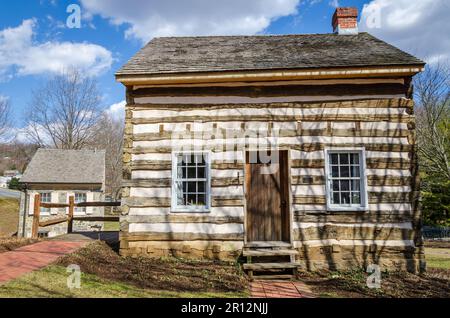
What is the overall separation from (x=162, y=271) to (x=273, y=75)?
4998 mm

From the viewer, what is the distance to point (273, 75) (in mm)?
7227

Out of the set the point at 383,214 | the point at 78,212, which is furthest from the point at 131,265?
the point at 78,212

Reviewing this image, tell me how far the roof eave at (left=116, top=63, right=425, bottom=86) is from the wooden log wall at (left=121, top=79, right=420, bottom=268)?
26cm

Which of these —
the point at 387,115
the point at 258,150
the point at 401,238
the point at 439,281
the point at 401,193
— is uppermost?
the point at 387,115

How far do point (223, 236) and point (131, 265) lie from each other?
6.90 feet

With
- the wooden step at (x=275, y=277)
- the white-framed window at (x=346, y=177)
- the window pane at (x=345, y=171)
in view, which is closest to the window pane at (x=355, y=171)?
the white-framed window at (x=346, y=177)

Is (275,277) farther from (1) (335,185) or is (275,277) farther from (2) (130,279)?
(2) (130,279)

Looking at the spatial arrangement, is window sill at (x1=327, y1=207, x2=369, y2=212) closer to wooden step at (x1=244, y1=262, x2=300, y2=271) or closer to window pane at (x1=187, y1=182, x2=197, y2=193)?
wooden step at (x1=244, y1=262, x2=300, y2=271)

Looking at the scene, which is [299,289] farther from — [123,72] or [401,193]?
[123,72]

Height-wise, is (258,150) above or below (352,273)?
above

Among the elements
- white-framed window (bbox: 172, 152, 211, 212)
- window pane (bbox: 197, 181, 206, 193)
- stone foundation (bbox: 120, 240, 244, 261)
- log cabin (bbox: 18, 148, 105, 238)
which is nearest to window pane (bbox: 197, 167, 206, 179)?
white-framed window (bbox: 172, 152, 211, 212)

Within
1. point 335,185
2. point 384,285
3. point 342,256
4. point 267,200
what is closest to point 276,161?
point 267,200

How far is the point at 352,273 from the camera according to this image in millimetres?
6801
